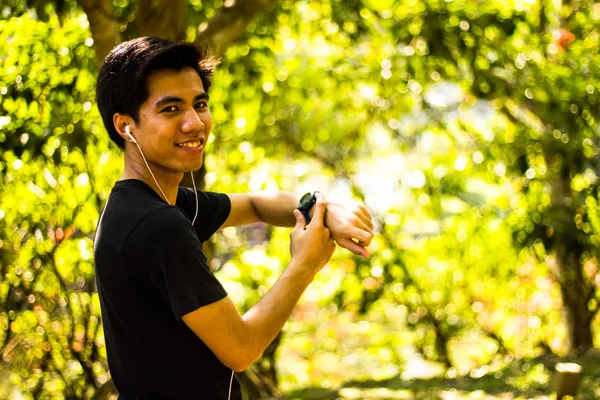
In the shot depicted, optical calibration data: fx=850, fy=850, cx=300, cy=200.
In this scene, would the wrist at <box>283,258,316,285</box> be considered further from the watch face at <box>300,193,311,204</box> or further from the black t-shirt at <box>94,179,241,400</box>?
the watch face at <box>300,193,311,204</box>

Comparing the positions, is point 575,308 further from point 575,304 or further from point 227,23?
point 227,23

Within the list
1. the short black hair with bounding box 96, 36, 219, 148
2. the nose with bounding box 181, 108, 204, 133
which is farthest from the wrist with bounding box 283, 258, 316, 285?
the short black hair with bounding box 96, 36, 219, 148

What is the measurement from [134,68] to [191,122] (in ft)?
0.55

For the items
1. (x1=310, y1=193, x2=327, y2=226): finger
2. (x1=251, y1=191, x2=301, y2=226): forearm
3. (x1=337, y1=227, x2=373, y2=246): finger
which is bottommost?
(x1=337, y1=227, x2=373, y2=246): finger

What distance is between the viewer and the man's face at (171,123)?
6.05ft

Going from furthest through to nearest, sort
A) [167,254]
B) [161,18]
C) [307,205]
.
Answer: [161,18]
[307,205]
[167,254]

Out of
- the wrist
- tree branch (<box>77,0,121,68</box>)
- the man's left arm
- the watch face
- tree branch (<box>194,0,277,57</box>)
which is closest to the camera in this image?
the wrist

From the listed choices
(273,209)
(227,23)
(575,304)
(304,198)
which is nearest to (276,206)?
(273,209)

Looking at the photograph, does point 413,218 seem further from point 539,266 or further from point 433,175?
point 539,266

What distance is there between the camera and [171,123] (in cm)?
186

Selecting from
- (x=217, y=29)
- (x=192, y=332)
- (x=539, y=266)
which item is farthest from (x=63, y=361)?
(x=539, y=266)

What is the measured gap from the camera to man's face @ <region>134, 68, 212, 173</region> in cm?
184

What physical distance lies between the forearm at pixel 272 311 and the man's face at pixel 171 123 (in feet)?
1.14

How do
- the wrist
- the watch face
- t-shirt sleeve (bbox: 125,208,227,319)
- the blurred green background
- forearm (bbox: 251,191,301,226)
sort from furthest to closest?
the blurred green background
forearm (bbox: 251,191,301,226)
the watch face
the wrist
t-shirt sleeve (bbox: 125,208,227,319)
